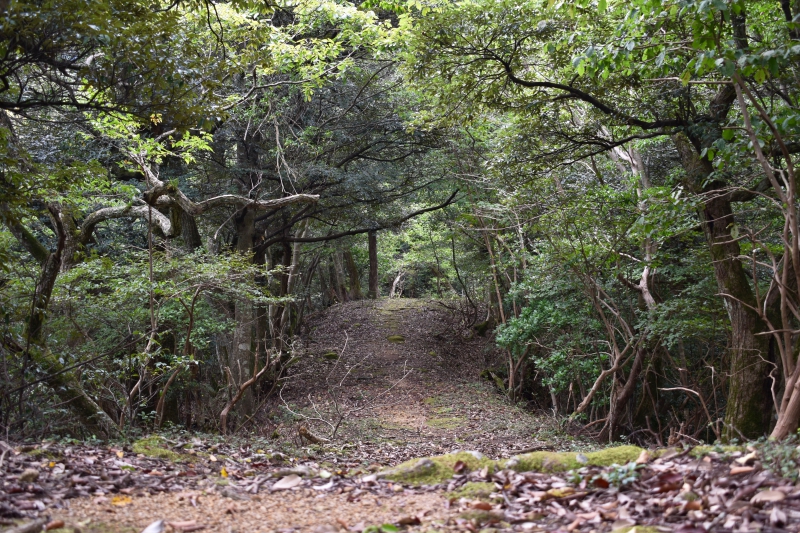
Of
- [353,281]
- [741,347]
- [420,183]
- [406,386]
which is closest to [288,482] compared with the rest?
[741,347]

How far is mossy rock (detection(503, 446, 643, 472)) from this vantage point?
11.9 feet

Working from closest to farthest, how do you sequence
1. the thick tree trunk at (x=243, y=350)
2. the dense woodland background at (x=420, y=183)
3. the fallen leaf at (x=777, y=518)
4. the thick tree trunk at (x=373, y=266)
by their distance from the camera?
the fallen leaf at (x=777, y=518)
the dense woodland background at (x=420, y=183)
the thick tree trunk at (x=243, y=350)
the thick tree trunk at (x=373, y=266)

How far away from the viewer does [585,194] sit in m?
8.92

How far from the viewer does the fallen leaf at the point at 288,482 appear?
3.70 metres

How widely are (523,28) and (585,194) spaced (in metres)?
3.20

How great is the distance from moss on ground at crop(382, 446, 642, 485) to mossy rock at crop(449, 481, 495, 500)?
0.29m

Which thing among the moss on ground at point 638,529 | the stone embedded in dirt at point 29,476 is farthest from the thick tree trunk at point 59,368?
the moss on ground at point 638,529

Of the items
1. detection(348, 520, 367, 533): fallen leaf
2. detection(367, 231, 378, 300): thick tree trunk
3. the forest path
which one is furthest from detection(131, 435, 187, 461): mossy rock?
detection(367, 231, 378, 300): thick tree trunk

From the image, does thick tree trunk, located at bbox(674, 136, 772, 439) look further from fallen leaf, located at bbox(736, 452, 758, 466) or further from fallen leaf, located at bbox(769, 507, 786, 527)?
fallen leaf, located at bbox(769, 507, 786, 527)

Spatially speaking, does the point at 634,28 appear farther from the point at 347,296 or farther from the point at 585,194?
the point at 347,296

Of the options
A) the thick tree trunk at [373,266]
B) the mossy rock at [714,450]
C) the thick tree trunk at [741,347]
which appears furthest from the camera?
the thick tree trunk at [373,266]

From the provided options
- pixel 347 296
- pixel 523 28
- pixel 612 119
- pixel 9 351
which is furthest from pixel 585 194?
pixel 347 296

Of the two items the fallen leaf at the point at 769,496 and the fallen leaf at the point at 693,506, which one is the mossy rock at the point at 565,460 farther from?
the fallen leaf at the point at 769,496

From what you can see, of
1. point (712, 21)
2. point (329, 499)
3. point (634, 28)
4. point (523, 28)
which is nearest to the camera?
point (329, 499)
